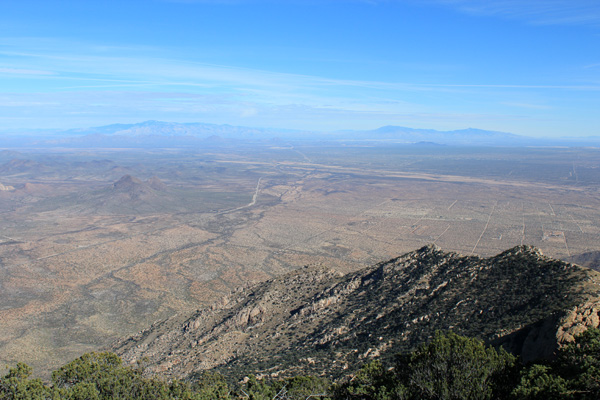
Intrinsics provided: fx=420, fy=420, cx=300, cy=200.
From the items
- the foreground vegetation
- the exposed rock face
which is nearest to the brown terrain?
the exposed rock face

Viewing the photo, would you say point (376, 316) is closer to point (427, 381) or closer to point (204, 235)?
point (427, 381)

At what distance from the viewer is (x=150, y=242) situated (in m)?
71.8

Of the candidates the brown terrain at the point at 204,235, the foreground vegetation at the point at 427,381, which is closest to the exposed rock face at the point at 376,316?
the foreground vegetation at the point at 427,381

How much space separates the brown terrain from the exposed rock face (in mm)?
11190

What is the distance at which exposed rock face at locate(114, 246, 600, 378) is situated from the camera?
835 inches

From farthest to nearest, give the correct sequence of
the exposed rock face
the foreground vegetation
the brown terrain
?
the brown terrain → the exposed rock face → the foreground vegetation

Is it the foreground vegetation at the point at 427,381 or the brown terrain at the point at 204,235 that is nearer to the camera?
the foreground vegetation at the point at 427,381

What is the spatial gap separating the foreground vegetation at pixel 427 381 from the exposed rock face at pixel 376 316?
9.75 ft

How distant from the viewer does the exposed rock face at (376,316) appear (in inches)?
835

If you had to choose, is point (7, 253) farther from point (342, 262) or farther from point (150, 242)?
point (342, 262)

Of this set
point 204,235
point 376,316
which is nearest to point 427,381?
point 376,316

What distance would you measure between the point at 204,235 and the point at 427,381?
66.5 metres

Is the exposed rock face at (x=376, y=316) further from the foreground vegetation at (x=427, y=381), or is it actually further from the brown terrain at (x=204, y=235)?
the brown terrain at (x=204, y=235)

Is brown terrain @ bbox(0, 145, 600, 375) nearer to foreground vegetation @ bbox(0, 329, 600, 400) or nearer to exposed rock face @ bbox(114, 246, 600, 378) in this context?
exposed rock face @ bbox(114, 246, 600, 378)
